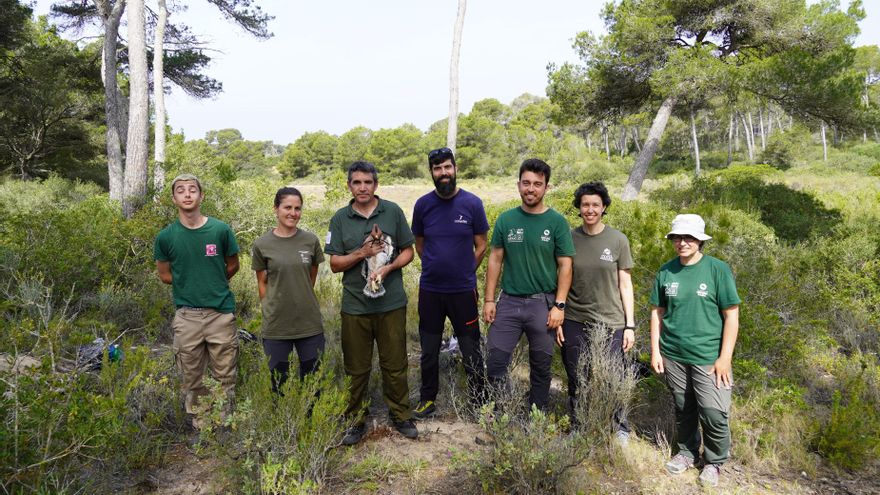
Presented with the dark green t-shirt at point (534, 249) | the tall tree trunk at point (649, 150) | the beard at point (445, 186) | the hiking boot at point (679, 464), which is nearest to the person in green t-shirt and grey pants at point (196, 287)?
the beard at point (445, 186)

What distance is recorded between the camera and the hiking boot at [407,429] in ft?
10.3

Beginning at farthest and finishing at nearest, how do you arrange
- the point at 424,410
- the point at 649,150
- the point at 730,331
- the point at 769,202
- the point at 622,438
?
the point at 649,150 < the point at 769,202 < the point at 424,410 < the point at 622,438 < the point at 730,331

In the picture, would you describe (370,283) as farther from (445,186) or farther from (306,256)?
(445,186)

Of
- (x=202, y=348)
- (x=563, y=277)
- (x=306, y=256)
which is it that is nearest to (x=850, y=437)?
(x=563, y=277)

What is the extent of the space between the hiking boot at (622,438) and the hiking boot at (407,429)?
1241 mm

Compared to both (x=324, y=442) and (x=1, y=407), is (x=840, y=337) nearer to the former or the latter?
(x=324, y=442)

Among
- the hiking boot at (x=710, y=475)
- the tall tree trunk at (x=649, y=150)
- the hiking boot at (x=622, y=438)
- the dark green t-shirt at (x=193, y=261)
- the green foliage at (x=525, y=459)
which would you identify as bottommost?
the hiking boot at (x=710, y=475)

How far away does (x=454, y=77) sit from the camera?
1058cm

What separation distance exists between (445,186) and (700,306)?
169cm

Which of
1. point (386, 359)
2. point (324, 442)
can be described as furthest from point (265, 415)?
point (386, 359)

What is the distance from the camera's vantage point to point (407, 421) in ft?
10.5

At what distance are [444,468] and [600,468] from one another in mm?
915

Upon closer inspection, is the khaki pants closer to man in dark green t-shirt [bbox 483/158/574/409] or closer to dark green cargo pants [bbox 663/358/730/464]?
man in dark green t-shirt [bbox 483/158/574/409]

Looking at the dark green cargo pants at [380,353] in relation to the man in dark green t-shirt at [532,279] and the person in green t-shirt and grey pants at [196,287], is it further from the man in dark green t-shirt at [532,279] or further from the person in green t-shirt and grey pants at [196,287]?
the person in green t-shirt and grey pants at [196,287]
